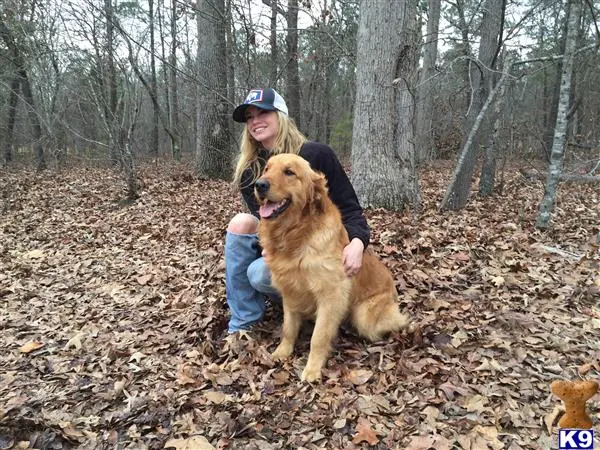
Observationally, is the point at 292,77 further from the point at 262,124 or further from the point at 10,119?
the point at 10,119

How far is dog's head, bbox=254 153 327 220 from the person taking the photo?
289 cm

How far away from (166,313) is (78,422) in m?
1.72

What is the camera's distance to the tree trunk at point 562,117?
5.39 meters

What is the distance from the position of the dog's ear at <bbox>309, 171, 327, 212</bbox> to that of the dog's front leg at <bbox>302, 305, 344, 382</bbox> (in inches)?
29.4

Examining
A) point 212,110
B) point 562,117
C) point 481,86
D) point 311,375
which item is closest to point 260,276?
point 311,375

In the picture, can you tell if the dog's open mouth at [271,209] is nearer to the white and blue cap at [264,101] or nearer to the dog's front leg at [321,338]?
the dog's front leg at [321,338]

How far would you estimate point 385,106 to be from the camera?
625 cm

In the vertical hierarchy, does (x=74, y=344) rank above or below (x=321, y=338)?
below

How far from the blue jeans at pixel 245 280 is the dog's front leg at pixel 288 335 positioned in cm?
30

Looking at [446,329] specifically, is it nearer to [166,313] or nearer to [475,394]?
[475,394]

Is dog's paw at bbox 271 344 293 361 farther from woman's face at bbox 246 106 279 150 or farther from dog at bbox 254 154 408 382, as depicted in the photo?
woman's face at bbox 246 106 279 150

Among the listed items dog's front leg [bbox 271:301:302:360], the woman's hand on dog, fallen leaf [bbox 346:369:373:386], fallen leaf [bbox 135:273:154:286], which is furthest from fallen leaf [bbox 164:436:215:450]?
fallen leaf [bbox 135:273:154:286]

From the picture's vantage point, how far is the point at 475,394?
2.87 meters

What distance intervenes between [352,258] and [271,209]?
72 cm
